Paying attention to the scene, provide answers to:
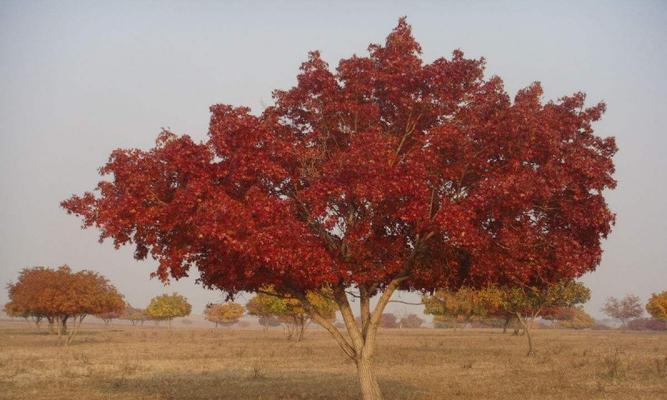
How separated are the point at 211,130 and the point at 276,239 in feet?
11.9

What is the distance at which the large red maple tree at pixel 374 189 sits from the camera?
44.5 ft

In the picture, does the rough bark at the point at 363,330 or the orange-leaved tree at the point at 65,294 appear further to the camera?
the orange-leaved tree at the point at 65,294

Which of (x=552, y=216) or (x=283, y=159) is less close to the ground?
(x=283, y=159)

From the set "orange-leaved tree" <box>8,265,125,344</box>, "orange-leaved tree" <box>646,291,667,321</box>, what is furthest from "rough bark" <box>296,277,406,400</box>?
"orange-leaved tree" <box>646,291,667,321</box>

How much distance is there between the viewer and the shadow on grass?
2592 centimetres

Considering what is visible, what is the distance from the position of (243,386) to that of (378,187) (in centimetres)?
1945

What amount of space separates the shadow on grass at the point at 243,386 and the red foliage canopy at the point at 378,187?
11149 millimetres

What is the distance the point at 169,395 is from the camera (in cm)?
2606

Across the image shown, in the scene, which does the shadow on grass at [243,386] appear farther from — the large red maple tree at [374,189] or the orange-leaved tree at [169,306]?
the orange-leaved tree at [169,306]

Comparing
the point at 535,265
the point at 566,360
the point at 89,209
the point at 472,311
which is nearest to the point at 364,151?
the point at 535,265

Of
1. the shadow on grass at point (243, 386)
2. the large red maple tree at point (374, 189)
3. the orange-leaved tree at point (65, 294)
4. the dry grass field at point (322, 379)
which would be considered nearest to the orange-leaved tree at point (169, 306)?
the orange-leaved tree at point (65, 294)

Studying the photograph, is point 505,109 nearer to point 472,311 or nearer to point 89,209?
point 89,209

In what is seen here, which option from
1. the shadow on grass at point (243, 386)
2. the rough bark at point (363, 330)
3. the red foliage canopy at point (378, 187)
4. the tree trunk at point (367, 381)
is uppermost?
the red foliage canopy at point (378, 187)

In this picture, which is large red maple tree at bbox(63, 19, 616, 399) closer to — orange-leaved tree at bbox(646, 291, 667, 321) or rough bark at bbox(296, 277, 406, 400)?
rough bark at bbox(296, 277, 406, 400)
